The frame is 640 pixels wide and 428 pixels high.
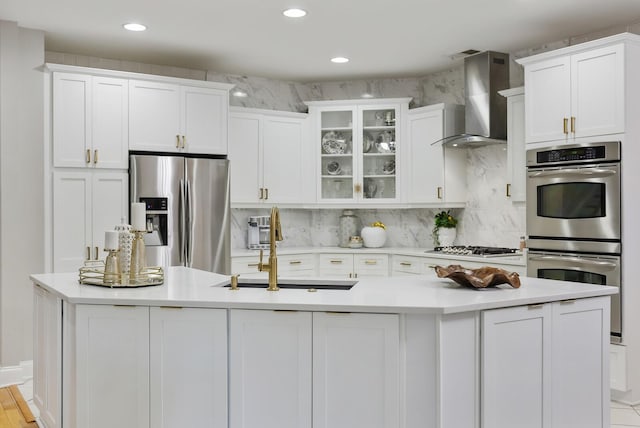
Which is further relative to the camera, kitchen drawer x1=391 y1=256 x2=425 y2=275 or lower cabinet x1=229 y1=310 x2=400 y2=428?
kitchen drawer x1=391 y1=256 x2=425 y2=275

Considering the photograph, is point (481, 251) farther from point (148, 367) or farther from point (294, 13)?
point (148, 367)

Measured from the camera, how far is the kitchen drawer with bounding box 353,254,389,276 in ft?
18.9

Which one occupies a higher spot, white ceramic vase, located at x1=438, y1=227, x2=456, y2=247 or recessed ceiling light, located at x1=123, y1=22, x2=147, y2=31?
recessed ceiling light, located at x1=123, y1=22, x2=147, y2=31

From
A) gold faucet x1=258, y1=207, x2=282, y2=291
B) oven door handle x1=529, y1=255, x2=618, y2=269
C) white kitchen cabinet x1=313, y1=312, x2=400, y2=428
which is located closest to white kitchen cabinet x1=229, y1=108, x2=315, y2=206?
oven door handle x1=529, y1=255, x2=618, y2=269

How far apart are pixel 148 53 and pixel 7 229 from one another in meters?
1.90

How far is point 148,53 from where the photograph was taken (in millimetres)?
5246

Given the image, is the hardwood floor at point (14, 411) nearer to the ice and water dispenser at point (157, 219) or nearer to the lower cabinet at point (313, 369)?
the ice and water dispenser at point (157, 219)

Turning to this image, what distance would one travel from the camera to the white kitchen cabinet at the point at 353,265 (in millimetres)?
5758

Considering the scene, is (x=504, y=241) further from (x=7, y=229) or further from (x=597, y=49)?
(x=7, y=229)

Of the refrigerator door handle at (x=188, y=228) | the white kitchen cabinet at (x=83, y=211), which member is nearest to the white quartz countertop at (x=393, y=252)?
the refrigerator door handle at (x=188, y=228)

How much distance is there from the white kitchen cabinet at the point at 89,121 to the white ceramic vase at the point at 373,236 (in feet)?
8.07

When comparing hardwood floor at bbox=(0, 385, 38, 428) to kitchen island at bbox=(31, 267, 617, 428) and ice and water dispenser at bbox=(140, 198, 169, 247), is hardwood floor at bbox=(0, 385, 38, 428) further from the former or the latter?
ice and water dispenser at bbox=(140, 198, 169, 247)

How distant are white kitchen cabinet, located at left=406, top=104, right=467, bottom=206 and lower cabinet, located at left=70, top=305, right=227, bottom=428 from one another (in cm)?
354

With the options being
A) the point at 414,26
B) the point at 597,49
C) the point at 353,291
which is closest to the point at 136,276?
the point at 353,291
